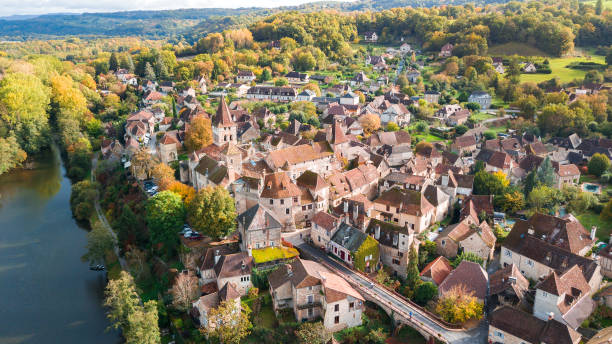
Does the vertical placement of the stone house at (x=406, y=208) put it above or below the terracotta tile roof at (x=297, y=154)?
below

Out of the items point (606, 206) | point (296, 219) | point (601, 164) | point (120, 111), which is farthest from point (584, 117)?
point (120, 111)

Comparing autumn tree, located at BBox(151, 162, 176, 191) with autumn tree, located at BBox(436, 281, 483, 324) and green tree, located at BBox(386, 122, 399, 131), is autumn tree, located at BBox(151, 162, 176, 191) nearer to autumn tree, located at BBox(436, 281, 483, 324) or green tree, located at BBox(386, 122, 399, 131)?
autumn tree, located at BBox(436, 281, 483, 324)

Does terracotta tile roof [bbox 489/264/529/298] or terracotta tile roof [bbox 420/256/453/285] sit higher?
terracotta tile roof [bbox 489/264/529/298]

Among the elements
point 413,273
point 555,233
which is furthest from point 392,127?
point 413,273

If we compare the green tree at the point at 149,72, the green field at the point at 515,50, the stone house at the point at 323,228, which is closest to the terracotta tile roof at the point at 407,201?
the stone house at the point at 323,228

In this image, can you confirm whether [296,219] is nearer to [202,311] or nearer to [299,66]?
[202,311]

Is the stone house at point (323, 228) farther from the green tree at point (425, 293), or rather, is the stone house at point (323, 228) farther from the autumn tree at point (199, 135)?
the autumn tree at point (199, 135)

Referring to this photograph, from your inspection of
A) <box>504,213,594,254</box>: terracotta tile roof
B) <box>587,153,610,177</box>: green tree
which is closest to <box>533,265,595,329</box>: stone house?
<box>504,213,594,254</box>: terracotta tile roof
